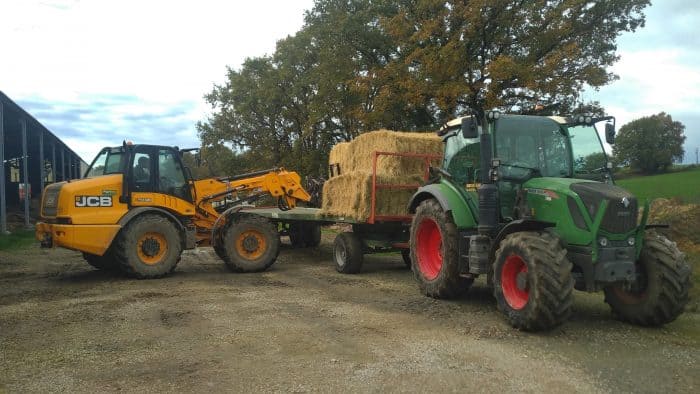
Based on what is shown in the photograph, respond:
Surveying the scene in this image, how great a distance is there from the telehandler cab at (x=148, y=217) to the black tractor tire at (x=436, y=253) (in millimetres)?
3965

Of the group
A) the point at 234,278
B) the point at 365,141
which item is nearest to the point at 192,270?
the point at 234,278

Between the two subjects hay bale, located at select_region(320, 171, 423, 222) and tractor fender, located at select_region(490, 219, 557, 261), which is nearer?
tractor fender, located at select_region(490, 219, 557, 261)

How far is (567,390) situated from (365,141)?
7248mm

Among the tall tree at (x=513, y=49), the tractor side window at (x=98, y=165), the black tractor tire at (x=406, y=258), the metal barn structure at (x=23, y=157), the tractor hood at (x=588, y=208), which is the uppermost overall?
the tall tree at (x=513, y=49)

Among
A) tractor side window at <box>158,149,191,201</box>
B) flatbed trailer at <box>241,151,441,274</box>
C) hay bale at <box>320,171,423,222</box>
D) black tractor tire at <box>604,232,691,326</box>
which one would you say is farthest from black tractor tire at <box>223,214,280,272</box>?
black tractor tire at <box>604,232,691,326</box>

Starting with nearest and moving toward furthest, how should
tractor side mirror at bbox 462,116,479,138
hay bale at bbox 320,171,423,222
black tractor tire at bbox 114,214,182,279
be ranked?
tractor side mirror at bbox 462,116,479,138 → black tractor tire at bbox 114,214,182,279 → hay bale at bbox 320,171,423,222

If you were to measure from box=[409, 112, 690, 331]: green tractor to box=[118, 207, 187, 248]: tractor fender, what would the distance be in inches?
185

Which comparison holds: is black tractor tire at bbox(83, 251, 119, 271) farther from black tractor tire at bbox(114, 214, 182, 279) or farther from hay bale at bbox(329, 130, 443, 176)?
hay bale at bbox(329, 130, 443, 176)

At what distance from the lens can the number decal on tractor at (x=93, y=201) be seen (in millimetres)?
9430

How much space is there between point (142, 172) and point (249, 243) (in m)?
2.45

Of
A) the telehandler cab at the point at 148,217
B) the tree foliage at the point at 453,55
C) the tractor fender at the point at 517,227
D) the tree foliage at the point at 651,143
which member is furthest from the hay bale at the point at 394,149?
the tree foliage at the point at 651,143

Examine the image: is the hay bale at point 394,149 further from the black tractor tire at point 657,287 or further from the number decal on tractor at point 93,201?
the black tractor tire at point 657,287

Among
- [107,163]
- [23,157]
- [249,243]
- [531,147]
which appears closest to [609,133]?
[531,147]

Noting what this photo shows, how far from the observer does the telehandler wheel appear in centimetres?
540
